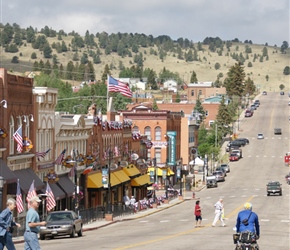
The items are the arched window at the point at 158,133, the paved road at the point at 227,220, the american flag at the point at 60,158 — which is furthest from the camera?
the arched window at the point at 158,133

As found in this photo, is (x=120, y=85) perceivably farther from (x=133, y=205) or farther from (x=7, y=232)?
(x=7, y=232)

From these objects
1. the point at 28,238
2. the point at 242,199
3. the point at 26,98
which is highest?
the point at 26,98

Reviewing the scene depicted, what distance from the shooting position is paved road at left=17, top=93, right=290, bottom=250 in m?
37.5

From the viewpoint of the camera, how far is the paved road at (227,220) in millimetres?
37469

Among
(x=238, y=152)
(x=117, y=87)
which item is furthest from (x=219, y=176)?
(x=117, y=87)

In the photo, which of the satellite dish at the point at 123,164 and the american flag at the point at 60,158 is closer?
the american flag at the point at 60,158

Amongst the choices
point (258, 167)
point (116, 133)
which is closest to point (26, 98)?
point (116, 133)

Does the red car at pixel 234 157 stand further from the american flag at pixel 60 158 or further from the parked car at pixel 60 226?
the parked car at pixel 60 226

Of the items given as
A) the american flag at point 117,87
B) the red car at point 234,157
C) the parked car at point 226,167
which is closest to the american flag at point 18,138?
the american flag at point 117,87

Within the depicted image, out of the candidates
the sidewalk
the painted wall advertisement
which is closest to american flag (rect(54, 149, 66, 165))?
the sidewalk

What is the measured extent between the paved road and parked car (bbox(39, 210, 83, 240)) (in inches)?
26.6

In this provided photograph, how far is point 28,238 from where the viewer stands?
76.9 feet

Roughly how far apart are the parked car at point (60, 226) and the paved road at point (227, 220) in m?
0.68

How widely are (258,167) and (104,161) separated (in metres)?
50.5
